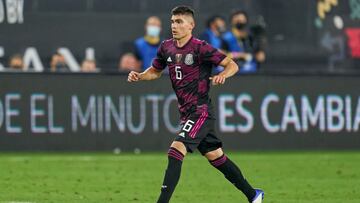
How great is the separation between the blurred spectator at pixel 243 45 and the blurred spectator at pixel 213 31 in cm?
27

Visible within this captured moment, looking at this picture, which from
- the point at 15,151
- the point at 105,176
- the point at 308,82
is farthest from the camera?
the point at 308,82

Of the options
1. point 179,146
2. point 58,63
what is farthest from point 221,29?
point 179,146

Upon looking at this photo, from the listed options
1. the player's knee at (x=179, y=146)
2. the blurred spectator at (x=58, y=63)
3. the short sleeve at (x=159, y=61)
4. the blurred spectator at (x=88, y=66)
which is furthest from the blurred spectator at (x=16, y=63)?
the player's knee at (x=179, y=146)

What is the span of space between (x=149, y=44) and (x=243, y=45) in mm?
2007

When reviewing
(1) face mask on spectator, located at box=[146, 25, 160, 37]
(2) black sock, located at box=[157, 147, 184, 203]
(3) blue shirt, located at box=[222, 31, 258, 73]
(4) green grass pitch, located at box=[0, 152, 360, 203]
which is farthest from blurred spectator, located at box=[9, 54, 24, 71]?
(2) black sock, located at box=[157, 147, 184, 203]

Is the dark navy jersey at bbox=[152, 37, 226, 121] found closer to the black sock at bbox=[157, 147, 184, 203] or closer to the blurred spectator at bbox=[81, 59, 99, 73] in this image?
the black sock at bbox=[157, 147, 184, 203]

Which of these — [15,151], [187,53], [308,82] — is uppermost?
[187,53]

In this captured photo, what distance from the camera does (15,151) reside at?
57.9ft

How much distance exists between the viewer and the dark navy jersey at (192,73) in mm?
9883

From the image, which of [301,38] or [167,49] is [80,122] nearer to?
[301,38]

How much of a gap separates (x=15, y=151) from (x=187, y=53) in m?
8.38

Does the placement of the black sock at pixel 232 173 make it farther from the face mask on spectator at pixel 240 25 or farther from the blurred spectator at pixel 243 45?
the face mask on spectator at pixel 240 25

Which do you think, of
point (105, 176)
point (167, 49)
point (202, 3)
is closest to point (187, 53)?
point (167, 49)

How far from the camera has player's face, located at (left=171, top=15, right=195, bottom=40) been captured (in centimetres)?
982
